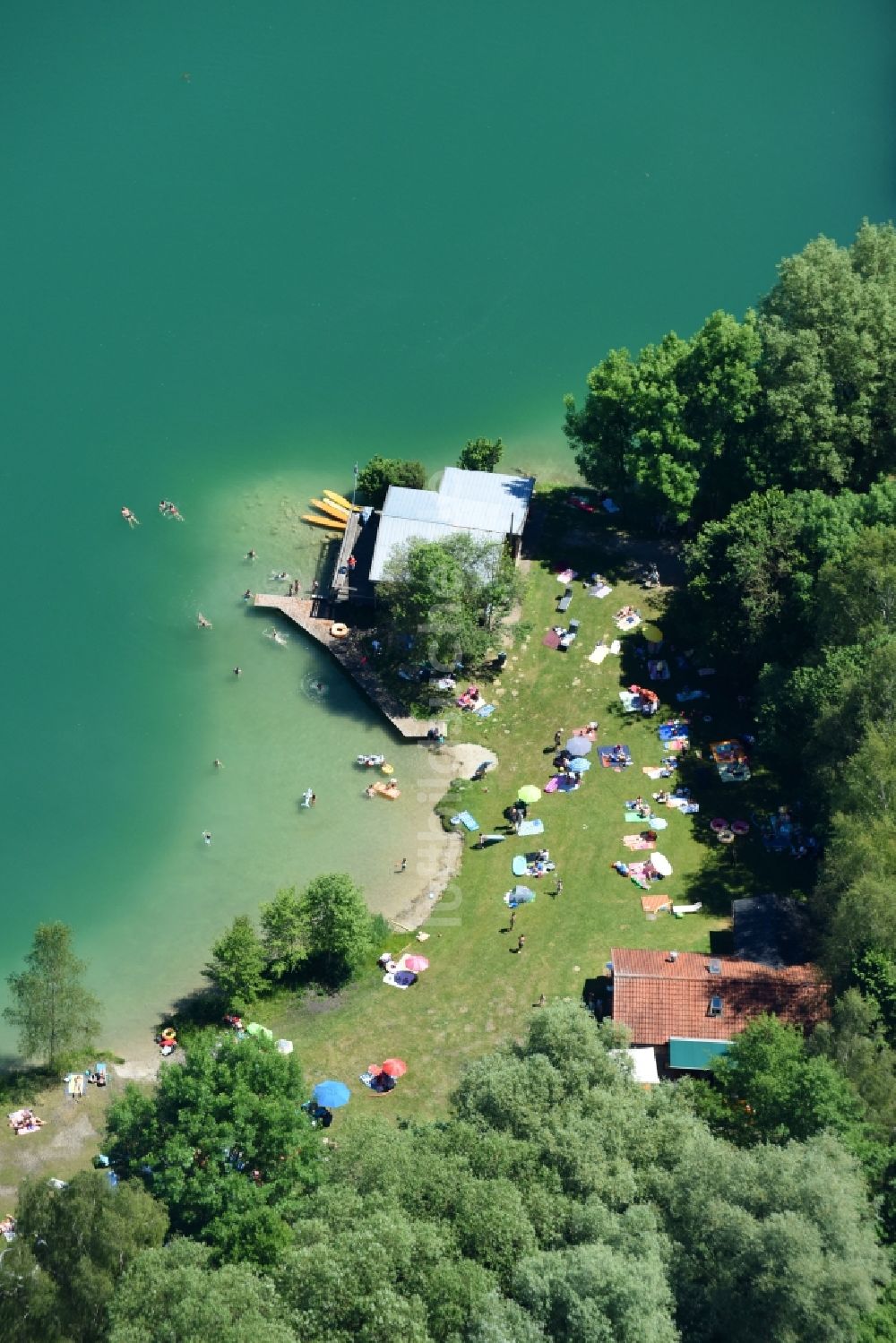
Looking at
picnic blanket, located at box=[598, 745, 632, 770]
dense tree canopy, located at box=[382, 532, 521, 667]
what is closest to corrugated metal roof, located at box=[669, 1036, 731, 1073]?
picnic blanket, located at box=[598, 745, 632, 770]

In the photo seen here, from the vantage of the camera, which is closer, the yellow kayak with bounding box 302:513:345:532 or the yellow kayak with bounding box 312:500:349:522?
the yellow kayak with bounding box 302:513:345:532

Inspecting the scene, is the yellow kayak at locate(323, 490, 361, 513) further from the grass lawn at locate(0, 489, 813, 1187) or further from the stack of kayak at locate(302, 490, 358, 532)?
the grass lawn at locate(0, 489, 813, 1187)

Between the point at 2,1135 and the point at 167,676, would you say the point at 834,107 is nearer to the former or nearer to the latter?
the point at 167,676

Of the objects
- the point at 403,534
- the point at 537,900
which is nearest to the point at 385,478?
the point at 403,534

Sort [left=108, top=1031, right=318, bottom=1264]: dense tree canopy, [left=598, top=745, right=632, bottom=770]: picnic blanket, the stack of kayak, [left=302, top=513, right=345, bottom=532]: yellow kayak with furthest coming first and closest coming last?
the stack of kayak → [left=302, top=513, right=345, bottom=532]: yellow kayak → [left=598, top=745, right=632, bottom=770]: picnic blanket → [left=108, top=1031, right=318, bottom=1264]: dense tree canopy

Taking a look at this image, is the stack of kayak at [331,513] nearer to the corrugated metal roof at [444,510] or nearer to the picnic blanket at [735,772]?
the corrugated metal roof at [444,510]

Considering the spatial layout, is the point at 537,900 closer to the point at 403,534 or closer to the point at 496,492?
the point at 403,534
